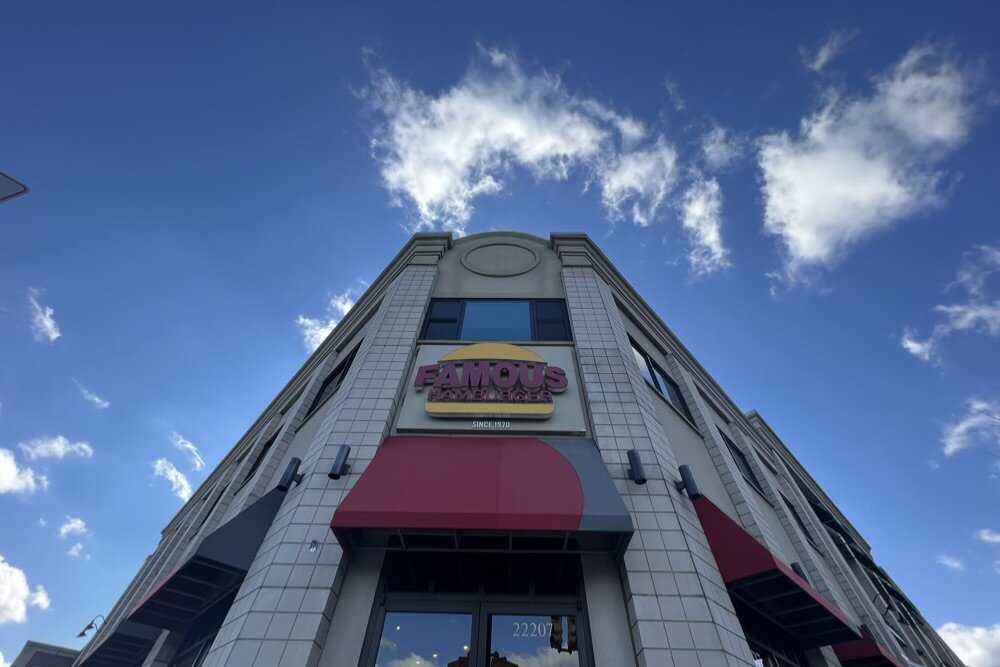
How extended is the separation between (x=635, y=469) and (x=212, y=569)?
7768 millimetres

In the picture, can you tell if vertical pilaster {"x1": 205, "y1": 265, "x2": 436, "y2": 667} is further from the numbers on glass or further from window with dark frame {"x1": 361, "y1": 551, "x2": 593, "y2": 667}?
the numbers on glass

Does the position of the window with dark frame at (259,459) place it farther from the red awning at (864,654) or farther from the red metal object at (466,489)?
the red awning at (864,654)

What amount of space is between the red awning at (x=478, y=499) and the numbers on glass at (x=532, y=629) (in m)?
1.14

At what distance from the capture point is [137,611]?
9414mm

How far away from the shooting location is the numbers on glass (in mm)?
6543

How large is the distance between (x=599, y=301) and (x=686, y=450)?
182 inches

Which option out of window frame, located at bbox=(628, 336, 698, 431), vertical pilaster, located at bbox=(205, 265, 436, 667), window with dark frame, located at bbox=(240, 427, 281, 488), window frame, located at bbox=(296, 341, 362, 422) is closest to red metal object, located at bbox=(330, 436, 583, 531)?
vertical pilaster, located at bbox=(205, 265, 436, 667)

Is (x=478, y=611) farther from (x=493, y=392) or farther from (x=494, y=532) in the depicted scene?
(x=493, y=392)

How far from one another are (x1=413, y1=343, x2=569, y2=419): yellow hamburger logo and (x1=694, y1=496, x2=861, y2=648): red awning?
3.65m

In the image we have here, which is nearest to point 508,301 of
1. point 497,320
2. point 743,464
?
point 497,320

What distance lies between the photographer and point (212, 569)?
7.80 m

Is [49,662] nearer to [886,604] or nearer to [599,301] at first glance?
[599,301]

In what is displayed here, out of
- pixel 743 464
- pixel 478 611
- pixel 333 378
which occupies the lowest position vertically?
pixel 478 611

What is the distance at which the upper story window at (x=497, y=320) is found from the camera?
11.8m
